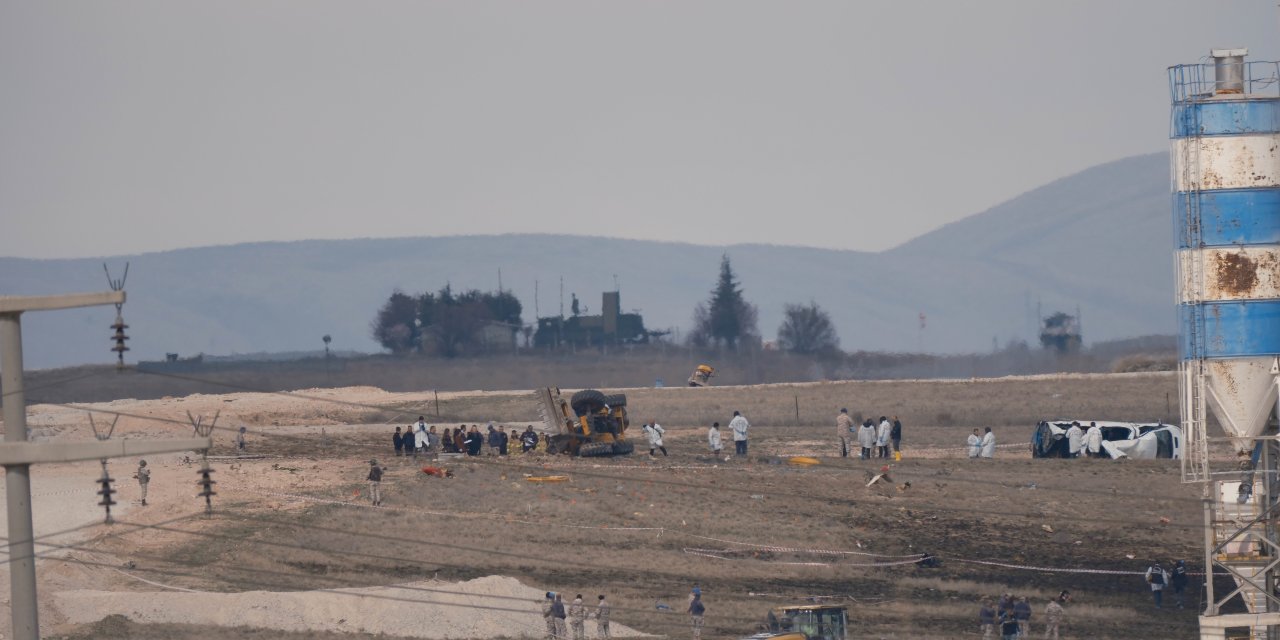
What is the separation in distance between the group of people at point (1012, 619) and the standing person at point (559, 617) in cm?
971

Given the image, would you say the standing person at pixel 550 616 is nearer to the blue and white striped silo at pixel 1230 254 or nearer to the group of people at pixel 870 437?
the blue and white striped silo at pixel 1230 254

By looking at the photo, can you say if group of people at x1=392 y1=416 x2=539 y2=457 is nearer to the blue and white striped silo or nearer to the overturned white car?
the overturned white car

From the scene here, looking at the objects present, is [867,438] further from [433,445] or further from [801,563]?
[433,445]

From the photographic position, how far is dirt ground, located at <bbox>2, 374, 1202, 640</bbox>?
40188mm

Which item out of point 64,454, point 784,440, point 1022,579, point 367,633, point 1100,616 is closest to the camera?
point 64,454

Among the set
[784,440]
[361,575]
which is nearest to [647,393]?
[784,440]

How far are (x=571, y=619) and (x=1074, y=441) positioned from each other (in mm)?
28501

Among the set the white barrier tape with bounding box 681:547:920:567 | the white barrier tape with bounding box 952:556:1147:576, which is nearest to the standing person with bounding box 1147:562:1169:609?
the white barrier tape with bounding box 952:556:1147:576

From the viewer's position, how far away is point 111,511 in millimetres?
46219

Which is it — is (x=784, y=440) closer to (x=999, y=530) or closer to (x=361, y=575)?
(x=999, y=530)

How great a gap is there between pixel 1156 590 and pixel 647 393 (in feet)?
173

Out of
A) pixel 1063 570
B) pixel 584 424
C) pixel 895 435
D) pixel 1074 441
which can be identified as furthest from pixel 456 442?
pixel 1074 441

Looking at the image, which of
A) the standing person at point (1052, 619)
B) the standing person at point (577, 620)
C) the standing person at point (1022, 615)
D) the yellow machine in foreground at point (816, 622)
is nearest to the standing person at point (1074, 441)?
the standing person at point (1052, 619)

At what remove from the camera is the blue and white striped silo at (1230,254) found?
33969 mm
